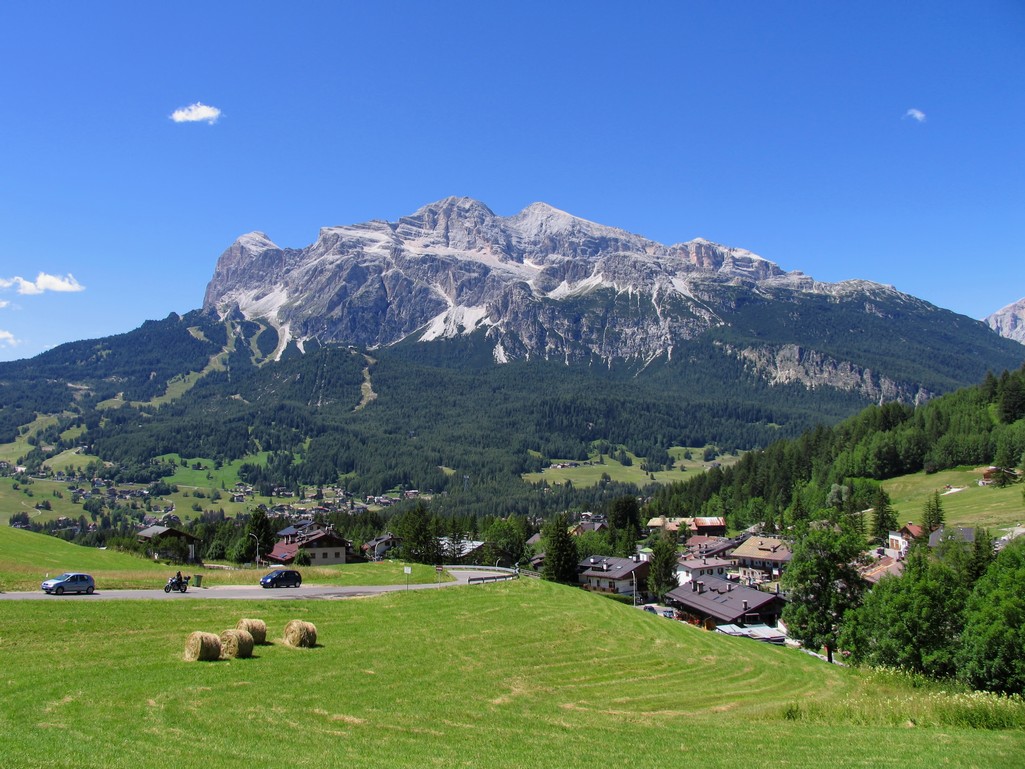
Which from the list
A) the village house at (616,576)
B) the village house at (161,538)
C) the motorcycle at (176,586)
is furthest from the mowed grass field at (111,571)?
the village house at (616,576)

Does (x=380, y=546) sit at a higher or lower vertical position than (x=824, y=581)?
lower

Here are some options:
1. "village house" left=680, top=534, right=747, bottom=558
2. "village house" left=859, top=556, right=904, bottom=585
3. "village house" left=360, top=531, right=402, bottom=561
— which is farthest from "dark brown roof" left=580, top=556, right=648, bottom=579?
"village house" left=360, top=531, right=402, bottom=561

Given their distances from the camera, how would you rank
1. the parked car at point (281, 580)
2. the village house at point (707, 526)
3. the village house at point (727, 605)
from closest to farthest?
the parked car at point (281, 580), the village house at point (727, 605), the village house at point (707, 526)

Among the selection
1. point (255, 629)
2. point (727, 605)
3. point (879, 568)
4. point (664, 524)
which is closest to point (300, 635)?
point (255, 629)

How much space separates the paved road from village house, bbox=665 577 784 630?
41243 mm

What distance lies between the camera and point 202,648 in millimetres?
29391

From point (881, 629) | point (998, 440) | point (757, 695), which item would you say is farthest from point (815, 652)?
point (998, 440)

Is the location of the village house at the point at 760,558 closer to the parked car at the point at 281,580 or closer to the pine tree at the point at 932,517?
the pine tree at the point at 932,517

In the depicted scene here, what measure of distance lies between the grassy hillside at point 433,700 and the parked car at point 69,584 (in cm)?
516

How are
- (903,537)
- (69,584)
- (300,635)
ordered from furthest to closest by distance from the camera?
1. (903,537)
2. (69,584)
3. (300,635)

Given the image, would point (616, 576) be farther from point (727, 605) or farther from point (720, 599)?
point (727, 605)

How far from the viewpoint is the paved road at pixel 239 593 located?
39719 mm

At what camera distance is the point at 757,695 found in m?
37.6

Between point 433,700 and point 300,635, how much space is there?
9296 mm
